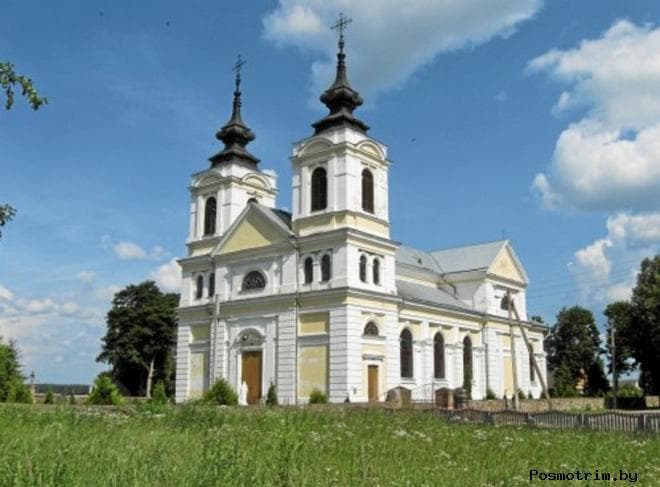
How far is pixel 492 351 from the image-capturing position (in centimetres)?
4719

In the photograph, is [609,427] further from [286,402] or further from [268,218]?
[268,218]

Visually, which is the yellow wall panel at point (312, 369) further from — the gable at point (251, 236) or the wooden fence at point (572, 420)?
the wooden fence at point (572, 420)

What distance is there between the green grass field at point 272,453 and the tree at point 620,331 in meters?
40.3

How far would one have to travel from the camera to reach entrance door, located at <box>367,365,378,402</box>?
36.2 metres

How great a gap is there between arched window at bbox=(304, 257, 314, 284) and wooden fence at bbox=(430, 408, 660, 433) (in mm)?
17823

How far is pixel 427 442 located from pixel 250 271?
29.1m

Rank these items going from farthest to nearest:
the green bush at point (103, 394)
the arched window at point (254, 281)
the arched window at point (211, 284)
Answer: the arched window at point (211, 284) → the arched window at point (254, 281) → the green bush at point (103, 394)

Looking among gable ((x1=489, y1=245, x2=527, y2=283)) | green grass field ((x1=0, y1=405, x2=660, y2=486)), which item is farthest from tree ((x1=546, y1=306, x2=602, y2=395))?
green grass field ((x1=0, y1=405, x2=660, y2=486))

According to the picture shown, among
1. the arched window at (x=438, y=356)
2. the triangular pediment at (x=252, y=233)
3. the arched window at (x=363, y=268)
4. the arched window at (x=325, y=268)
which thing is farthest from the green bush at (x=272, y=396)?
the arched window at (x=438, y=356)

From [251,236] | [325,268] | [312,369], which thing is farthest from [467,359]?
[251,236]

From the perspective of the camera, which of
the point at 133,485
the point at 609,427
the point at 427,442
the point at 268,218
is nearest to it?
the point at 133,485

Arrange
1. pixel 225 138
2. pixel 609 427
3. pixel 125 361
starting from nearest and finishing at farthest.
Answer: pixel 609 427
pixel 225 138
pixel 125 361

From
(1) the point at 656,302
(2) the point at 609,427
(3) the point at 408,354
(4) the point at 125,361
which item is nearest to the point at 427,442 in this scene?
(2) the point at 609,427

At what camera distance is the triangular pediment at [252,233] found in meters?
39.4
